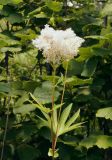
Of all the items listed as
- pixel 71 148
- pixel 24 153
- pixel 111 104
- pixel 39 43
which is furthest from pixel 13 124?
pixel 39 43

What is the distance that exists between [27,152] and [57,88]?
630 mm

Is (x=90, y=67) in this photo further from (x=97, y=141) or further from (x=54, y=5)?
(x=54, y=5)

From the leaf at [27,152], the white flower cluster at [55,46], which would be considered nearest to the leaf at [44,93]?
the leaf at [27,152]

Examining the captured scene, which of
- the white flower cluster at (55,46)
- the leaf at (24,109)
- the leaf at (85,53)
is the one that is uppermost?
the white flower cluster at (55,46)

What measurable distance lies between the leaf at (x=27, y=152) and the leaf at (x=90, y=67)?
0.83 m

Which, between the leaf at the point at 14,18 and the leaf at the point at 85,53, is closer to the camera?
the leaf at the point at 85,53

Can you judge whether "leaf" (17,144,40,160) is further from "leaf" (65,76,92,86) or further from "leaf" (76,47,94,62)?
"leaf" (76,47,94,62)

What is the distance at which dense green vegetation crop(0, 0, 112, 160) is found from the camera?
3.59 metres

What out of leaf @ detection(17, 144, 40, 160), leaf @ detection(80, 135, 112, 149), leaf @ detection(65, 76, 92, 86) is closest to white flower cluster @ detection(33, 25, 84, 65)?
leaf @ detection(65, 76, 92, 86)

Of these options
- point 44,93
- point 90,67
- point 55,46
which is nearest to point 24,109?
point 44,93

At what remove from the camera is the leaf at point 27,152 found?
12.8 feet

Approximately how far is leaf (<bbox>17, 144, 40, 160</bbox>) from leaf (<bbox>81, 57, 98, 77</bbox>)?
32.7 inches

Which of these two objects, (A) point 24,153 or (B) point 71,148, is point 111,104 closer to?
(B) point 71,148

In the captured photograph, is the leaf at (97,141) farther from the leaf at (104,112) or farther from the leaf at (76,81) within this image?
the leaf at (76,81)
